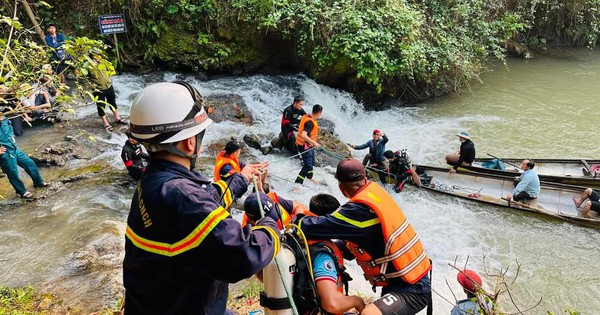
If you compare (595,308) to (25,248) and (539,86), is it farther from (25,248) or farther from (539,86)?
(539,86)

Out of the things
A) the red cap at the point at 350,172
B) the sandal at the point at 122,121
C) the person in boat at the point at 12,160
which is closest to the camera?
the red cap at the point at 350,172

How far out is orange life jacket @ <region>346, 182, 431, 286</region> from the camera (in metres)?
2.68

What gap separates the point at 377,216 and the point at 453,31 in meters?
13.4

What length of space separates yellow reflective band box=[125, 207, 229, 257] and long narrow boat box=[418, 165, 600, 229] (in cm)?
780

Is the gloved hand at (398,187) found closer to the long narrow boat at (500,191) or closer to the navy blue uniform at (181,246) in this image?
the long narrow boat at (500,191)

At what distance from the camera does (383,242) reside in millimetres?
2738

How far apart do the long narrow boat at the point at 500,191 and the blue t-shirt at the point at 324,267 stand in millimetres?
6515

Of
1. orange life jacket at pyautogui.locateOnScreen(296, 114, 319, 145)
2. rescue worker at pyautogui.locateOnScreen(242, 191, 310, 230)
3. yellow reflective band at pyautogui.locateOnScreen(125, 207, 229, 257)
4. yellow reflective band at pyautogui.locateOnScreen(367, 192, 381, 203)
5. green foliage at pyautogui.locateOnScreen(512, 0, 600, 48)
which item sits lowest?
orange life jacket at pyautogui.locateOnScreen(296, 114, 319, 145)

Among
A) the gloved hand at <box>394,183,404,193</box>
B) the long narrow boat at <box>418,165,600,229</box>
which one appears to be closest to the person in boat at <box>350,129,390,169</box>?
the gloved hand at <box>394,183,404,193</box>

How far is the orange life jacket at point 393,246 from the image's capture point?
2.68m

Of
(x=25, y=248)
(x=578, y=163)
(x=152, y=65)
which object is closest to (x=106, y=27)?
(x=152, y=65)

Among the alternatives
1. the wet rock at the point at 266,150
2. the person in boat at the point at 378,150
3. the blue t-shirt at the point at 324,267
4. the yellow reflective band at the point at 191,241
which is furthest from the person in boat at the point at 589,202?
the yellow reflective band at the point at 191,241

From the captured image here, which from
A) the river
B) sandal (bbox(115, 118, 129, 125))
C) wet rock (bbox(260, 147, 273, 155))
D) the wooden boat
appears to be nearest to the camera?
the river

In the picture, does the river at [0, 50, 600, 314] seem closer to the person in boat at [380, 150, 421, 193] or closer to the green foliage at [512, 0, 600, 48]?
the person in boat at [380, 150, 421, 193]
